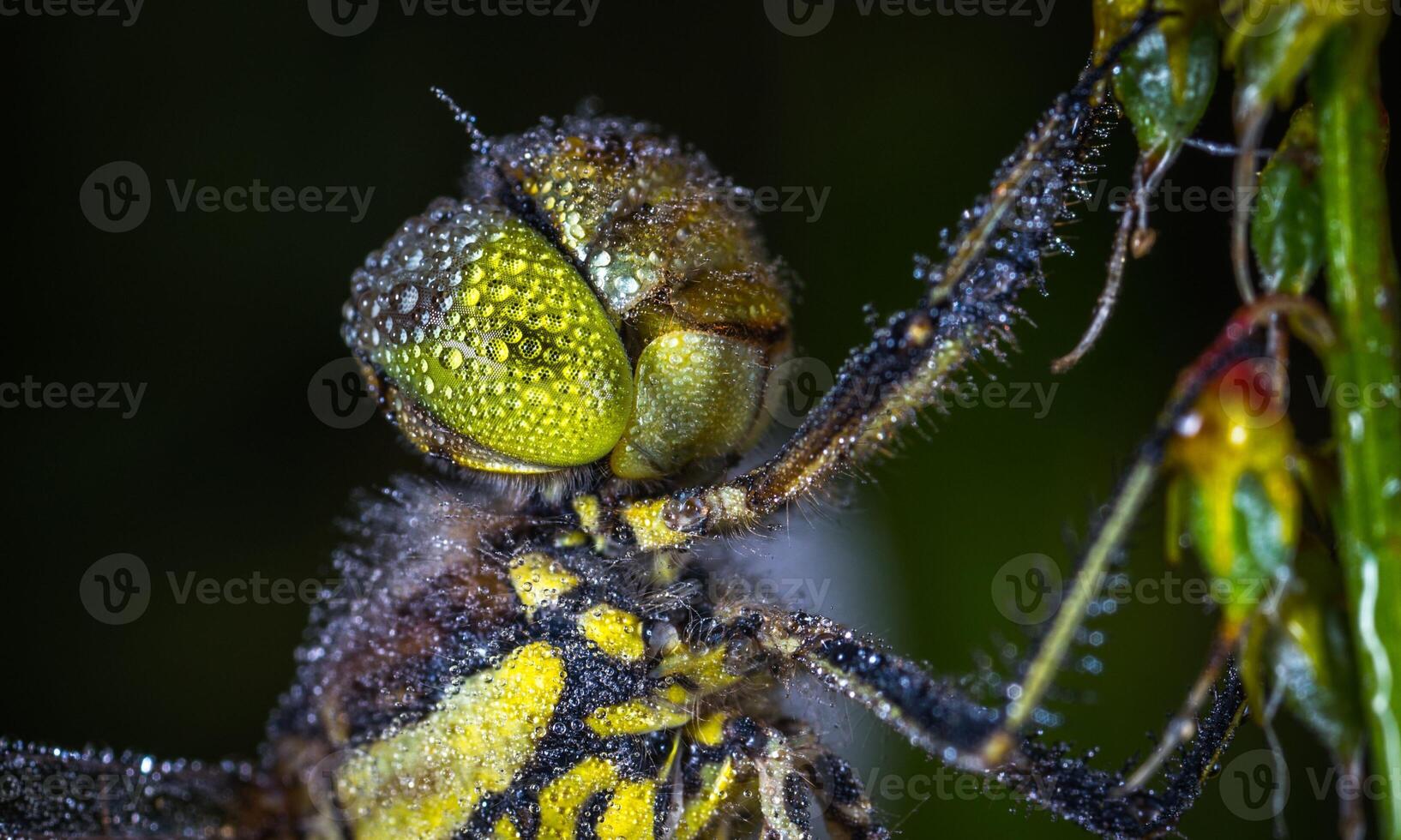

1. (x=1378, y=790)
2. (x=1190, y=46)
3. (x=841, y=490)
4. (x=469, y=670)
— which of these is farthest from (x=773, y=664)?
(x=1190, y=46)

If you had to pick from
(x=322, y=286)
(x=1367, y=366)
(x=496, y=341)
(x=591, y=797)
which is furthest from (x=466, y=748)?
(x=322, y=286)

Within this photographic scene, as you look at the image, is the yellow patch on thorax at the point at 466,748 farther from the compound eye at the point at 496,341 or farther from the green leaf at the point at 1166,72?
the green leaf at the point at 1166,72

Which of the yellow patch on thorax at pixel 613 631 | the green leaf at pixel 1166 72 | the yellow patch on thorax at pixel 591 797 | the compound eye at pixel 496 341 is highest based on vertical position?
the compound eye at pixel 496 341

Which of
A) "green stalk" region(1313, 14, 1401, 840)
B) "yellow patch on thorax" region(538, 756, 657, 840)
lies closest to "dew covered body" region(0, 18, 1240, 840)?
"yellow patch on thorax" region(538, 756, 657, 840)

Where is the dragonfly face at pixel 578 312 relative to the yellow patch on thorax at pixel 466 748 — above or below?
above

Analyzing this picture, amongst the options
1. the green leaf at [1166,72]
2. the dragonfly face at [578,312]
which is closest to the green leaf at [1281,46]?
the green leaf at [1166,72]

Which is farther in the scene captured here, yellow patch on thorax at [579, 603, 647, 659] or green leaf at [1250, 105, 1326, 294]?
yellow patch on thorax at [579, 603, 647, 659]

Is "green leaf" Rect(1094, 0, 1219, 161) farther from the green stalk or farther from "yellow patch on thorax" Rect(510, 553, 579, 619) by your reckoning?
"yellow patch on thorax" Rect(510, 553, 579, 619)
